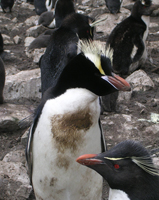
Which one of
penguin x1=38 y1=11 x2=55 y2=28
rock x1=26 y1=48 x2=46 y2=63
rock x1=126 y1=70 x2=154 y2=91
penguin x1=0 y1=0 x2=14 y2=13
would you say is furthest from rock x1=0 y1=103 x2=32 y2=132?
penguin x1=0 y1=0 x2=14 y2=13

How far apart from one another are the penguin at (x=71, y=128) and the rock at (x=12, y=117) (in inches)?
50.1

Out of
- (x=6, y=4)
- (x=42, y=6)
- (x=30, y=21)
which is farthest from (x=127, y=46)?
(x=6, y=4)

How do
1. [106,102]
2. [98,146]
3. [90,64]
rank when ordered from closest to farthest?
[90,64]
[98,146]
[106,102]

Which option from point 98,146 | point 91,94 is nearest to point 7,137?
point 98,146

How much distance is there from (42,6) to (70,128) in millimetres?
9578

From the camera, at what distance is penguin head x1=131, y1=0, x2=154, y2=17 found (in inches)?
244

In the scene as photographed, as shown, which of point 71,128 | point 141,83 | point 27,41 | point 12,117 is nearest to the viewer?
point 71,128

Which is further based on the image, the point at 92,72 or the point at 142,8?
the point at 142,8

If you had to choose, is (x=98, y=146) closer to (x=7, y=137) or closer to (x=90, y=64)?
(x=90, y=64)

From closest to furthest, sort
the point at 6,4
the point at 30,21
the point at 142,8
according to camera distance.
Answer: the point at 142,8
the point at 30,21
the point at 6,4

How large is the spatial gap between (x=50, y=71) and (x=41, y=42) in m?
3.43

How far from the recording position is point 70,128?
2.02 metres

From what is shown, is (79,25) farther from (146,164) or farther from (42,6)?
(42,6)

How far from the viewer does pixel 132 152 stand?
1.62m
